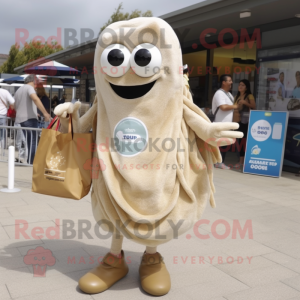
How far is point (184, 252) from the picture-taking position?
3.66 meters

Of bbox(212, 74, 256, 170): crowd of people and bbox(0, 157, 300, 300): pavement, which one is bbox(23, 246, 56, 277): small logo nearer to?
bbox(0, 157, 300, 300): pavement

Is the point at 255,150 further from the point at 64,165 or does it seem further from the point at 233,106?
the point at 64,165

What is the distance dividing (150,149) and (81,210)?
2.54 metres

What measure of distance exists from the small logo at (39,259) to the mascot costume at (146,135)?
1.82ft

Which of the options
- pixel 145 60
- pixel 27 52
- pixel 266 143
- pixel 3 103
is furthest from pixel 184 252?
pixel 27 52

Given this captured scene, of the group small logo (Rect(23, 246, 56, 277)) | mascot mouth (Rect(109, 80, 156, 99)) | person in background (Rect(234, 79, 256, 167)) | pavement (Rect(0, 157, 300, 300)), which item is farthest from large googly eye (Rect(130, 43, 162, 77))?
person in background (Rect(234, 79, 256, 167))

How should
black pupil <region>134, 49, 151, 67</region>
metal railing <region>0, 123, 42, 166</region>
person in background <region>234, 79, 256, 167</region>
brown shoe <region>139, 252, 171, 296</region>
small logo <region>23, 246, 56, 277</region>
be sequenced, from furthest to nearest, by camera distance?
person in background <region>234, 79, 256, 167</region> → metal railing <region>0, 123, 42, 166</region> → small logo <region>23, 246, 56, 277</region> → brown shoe <region>139, 252, 171, 296</region> → black pupil <region>134, 49, 151, 67</region>

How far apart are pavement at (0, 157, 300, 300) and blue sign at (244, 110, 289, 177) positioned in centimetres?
206

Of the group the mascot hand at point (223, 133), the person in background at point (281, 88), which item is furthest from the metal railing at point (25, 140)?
the person in background at point (281, 88)

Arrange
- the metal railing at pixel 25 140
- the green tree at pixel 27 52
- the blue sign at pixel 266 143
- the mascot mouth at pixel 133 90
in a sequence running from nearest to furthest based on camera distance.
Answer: the mascot mouth at pixel 133 90 → the metal railing at pixel 25 140 → the blue sign at pixel 266 143 → the green tree at pixel 27 52

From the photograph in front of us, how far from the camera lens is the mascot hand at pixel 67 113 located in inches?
114

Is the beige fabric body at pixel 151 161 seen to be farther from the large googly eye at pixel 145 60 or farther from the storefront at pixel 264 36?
the storefront at pixel 264 36

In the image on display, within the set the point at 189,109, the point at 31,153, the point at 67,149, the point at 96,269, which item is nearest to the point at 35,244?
the point at 96,269

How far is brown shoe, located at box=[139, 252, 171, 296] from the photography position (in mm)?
2812
